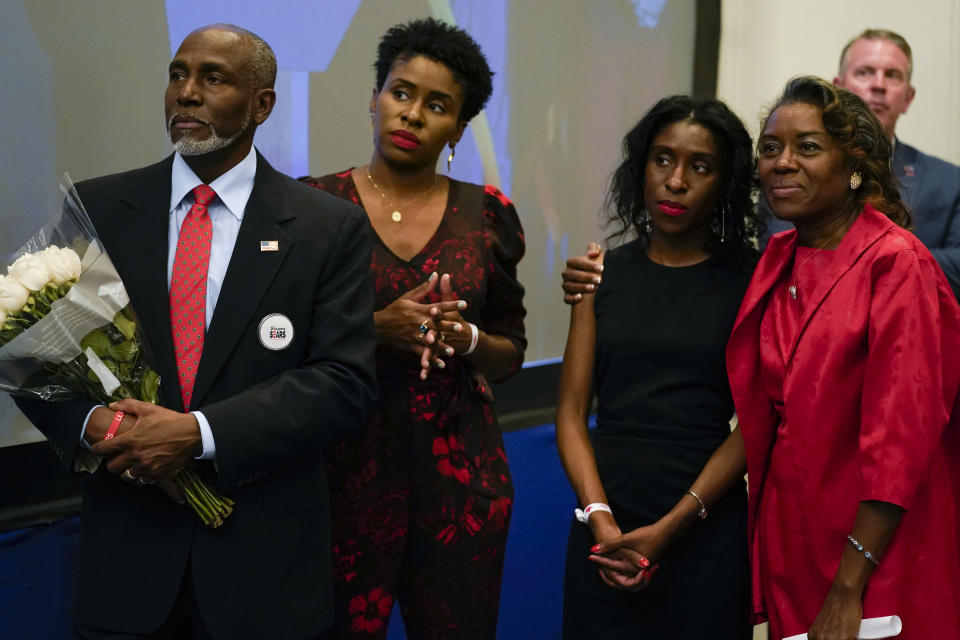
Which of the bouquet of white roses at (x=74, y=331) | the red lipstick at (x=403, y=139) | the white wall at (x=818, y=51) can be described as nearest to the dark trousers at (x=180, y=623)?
the bouquet of white roses at (x=74, y=331)

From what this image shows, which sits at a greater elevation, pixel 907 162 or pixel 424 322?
pixel 907 162

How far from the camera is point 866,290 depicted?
188 centimetres

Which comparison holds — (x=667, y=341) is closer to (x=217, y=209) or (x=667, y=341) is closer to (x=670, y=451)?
(x=670, y=451)

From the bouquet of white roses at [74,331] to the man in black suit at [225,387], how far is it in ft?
0.12

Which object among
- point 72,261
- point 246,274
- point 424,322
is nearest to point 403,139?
point 424,322

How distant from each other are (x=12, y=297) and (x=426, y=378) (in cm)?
89

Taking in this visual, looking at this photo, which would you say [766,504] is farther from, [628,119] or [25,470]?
[628,119]

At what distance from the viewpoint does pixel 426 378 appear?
87.0 inches

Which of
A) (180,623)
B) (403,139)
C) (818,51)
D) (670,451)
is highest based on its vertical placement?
(818,51)

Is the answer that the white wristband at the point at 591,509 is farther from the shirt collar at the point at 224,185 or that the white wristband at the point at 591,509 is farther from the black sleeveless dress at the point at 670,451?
the shirt collar at the point at 224,185

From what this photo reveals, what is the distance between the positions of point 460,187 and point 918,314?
1.03 m

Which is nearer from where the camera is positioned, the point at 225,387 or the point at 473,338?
the point at 225,387

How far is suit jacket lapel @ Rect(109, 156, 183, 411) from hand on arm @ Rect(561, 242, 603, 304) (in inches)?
34.2

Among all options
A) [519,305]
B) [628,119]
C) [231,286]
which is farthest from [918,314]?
[628,119]
